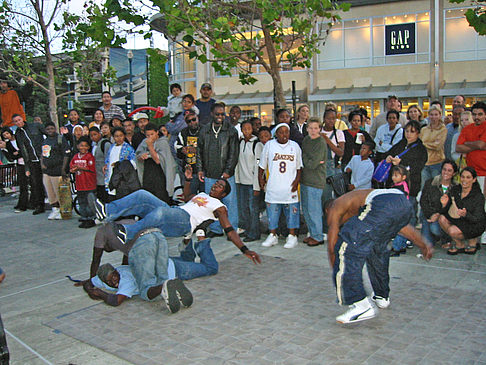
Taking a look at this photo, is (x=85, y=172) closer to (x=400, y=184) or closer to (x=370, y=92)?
(x=400, y=184)

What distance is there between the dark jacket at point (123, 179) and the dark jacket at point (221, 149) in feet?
3.93

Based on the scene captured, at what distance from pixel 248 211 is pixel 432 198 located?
2.89 m

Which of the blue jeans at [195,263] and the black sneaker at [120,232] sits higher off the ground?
the black sneaker at [120,232]

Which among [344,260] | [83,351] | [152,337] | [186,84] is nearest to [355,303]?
[344,260]

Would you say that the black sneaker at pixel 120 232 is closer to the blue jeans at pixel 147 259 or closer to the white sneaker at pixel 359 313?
the blue jeans at pixel 147 259

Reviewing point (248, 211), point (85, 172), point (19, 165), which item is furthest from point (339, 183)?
point (19, 165)

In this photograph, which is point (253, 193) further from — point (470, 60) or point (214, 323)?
point (470, 60)

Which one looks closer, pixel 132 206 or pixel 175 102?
pixel 132 206

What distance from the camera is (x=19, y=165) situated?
11.4 meters

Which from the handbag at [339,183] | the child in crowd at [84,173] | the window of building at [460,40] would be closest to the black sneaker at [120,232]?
the handbag at [339,183]

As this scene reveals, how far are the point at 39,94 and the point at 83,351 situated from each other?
39477mm

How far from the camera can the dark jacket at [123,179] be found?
795cm

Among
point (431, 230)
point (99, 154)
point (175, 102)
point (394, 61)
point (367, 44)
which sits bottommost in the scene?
point (431, 230)

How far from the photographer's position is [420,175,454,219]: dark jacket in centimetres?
680
